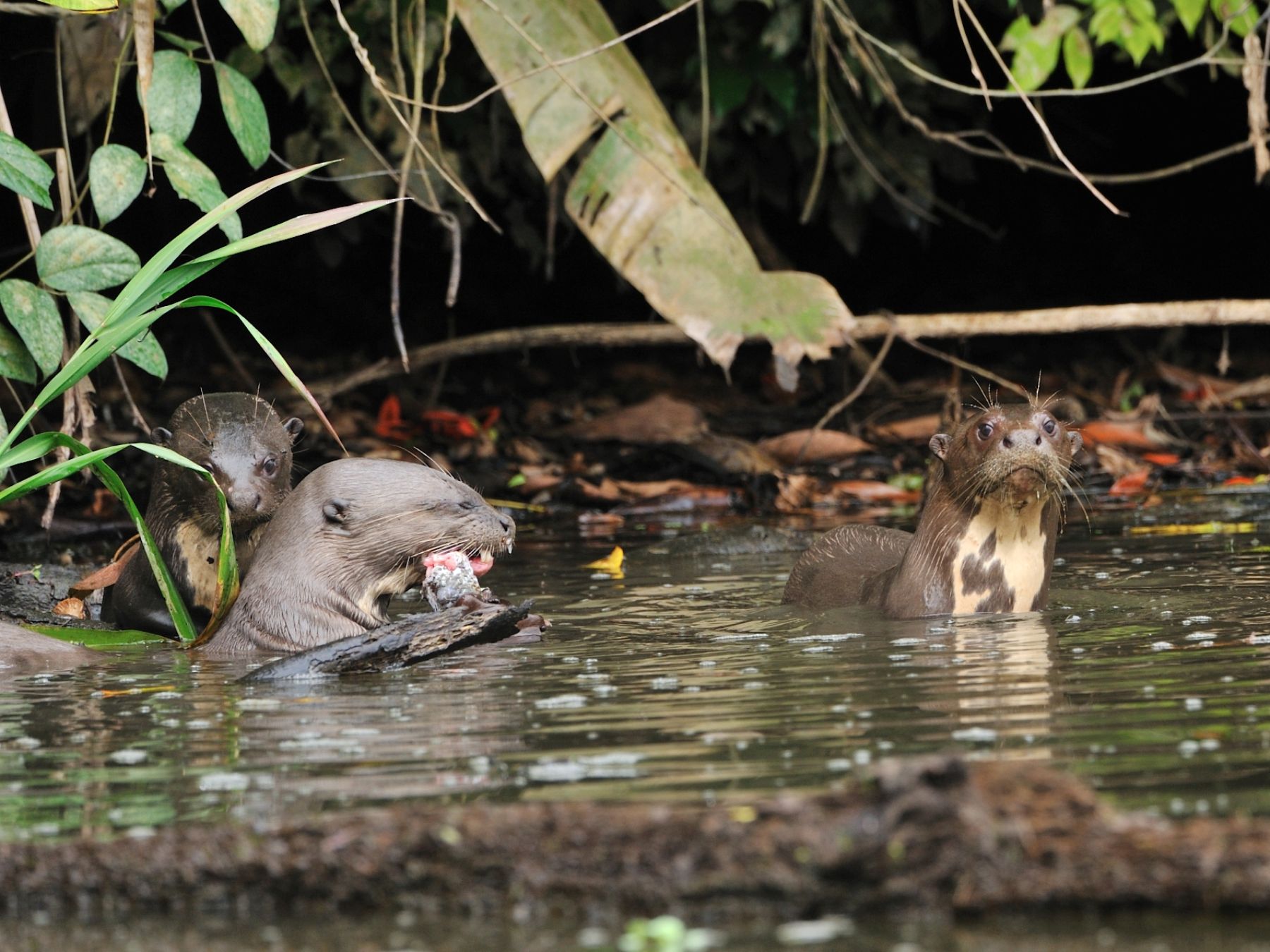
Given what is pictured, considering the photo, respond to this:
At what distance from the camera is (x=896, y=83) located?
8.08 m

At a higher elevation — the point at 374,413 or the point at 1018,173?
the point at 1018,173

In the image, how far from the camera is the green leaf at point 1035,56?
253 inches

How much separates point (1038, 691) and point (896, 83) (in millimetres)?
5316

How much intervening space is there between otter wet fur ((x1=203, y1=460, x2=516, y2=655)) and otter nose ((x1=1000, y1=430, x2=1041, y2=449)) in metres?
1.23

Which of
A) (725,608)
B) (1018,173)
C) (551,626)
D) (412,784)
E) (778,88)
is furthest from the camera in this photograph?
(1018,173)

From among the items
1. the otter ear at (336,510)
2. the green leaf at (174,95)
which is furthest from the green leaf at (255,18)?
the otter ear at (336,510)

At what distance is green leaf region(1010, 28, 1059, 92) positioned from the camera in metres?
6.41

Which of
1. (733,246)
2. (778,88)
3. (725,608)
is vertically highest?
(778,88)

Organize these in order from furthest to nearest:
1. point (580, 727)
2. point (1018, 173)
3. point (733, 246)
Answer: point (1018, 173), point (733, 246), point (580, 727)

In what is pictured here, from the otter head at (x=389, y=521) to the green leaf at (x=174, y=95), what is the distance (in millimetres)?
946

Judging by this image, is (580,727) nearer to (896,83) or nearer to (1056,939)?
(1056,939)

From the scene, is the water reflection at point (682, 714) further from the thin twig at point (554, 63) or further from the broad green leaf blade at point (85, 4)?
the broad green leaf blade at point (85, 4)

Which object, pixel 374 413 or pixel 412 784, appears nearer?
pixel 412 784

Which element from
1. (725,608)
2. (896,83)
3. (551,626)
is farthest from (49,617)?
(896,83)
